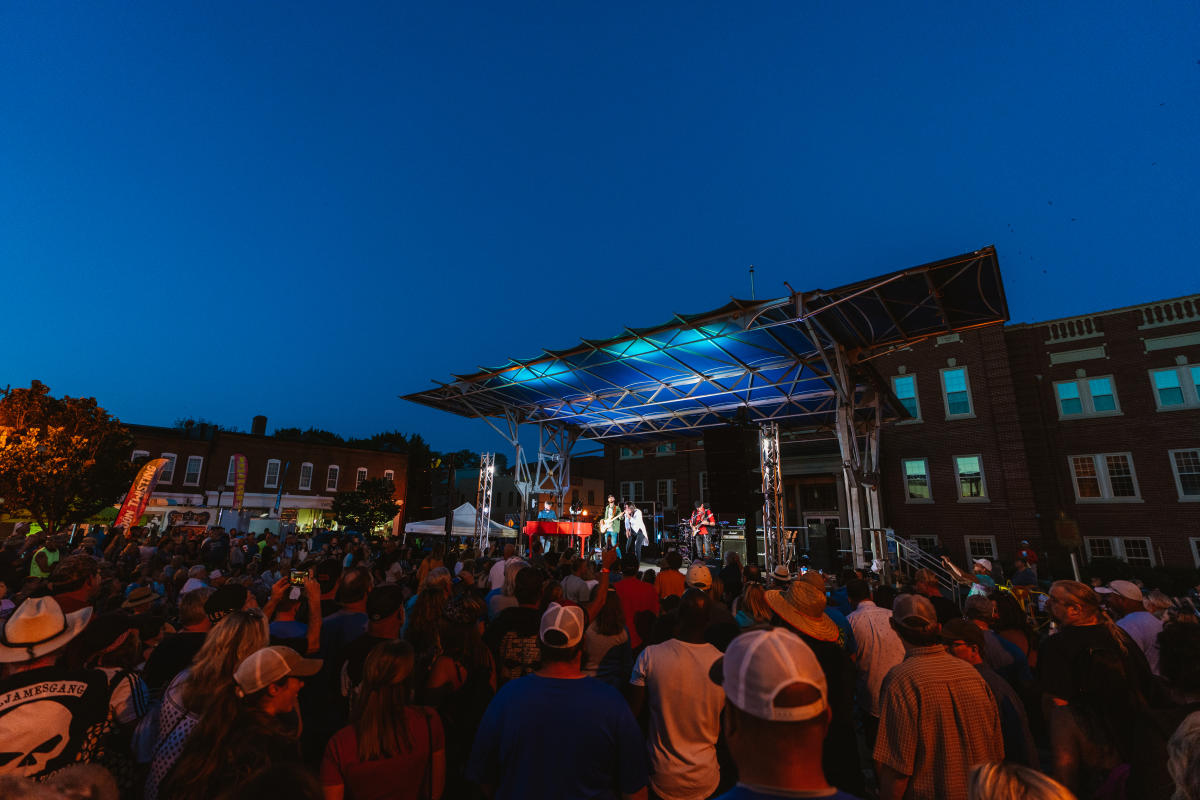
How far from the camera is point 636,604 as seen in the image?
6.06m

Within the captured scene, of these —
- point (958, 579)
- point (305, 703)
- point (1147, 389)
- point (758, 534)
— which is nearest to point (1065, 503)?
point (1147, 389)

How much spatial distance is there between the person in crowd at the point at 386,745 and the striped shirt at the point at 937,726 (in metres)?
2.29

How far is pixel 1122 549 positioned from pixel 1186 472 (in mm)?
3516

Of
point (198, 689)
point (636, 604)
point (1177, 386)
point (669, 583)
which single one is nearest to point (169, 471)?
point (669, 583)

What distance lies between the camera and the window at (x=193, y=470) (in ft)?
111

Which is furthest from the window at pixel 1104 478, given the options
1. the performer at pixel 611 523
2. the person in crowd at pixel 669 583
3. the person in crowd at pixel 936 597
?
the person in crowd at pixel 669 583

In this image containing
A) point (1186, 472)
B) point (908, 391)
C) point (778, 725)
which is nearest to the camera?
point (778, 725)

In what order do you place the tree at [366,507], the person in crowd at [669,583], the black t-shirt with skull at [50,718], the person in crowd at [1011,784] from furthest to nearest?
the tree at [366,507] → the person in crowd at [669,583] → the black t-shirt with skull at [50,718] → the person in crowd at [1011,784]

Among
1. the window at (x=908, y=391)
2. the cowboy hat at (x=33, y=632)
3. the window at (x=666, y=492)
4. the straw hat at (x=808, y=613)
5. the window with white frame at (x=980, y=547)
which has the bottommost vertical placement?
the window with white frame at (x=980, y=547)

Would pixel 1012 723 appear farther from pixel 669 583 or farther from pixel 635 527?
pixel 635 527

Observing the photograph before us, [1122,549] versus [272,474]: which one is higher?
[272,474]

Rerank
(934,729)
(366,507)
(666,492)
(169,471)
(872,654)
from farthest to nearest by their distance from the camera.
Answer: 1. (366,507)
2. (169,471)
3. (666,492)
4. (872,654)
5. (934,729)

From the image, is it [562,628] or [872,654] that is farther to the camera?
[872,654]

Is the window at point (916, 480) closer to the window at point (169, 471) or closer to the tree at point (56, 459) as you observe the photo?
the tree at point (56, 459)
